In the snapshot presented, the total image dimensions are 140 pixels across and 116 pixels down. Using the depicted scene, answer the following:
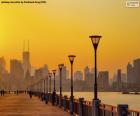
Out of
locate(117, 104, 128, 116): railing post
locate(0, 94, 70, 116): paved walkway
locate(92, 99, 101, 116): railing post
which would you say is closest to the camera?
locate(117, 104, 128, 116): railing post

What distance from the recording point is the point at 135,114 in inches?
838

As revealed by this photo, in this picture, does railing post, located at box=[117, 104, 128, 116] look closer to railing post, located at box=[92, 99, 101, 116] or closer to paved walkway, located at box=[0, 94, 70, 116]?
railing post, located at box=[92, 99, 101, 116]

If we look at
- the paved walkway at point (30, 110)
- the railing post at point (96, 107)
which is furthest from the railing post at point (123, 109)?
the paved walkway at point (30, 110)

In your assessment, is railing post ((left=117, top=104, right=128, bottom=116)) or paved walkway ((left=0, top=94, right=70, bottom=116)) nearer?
railing post ((left=117, top=104, right=128, bottom=116))

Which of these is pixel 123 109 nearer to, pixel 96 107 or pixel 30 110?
pixel 96 107

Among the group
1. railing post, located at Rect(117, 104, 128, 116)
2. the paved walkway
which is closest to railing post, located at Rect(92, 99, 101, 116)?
railing post, located at Rect(117, 104, 128, 116)

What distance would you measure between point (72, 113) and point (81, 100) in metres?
6.31

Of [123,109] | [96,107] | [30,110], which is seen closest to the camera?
[123,109]

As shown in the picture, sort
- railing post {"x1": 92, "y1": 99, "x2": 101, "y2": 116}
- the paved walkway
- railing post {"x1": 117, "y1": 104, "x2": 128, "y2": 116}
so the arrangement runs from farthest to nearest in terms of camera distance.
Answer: the paved walkway, railing post {"x1": 92, "y1": 99, "x2": 101, "y2": 116}, railing post {"x1": 117, "y1": 104, "x2": 128, "y2": 116}

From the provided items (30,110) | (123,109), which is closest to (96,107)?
(123,109)

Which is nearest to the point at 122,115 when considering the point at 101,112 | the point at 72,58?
the point at 101,112

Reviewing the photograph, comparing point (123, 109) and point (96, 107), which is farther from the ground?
point (96, 107)

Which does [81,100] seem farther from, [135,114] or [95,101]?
[135,114]

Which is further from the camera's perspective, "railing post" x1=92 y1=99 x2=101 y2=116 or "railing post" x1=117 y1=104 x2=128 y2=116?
"railing post" x1=92 y1=99 x2=101 y2=116
